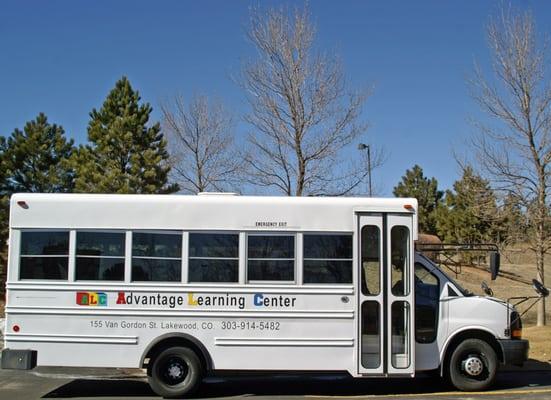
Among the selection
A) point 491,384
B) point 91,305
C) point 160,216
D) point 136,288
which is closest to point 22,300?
point 91,305

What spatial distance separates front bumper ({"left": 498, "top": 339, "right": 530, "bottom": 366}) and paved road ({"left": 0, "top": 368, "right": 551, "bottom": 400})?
1.48 ft

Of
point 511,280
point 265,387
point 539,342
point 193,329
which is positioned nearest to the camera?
point 193,329

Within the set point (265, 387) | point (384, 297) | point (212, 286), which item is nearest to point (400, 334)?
point (384, 297)

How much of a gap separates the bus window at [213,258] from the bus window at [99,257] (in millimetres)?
969

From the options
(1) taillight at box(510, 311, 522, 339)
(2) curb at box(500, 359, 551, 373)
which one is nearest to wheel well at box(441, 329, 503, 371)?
(1) taillight at box(510, 311, 522, 339)

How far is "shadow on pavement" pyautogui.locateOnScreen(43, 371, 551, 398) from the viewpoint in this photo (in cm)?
895

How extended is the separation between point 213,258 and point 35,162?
1753cm

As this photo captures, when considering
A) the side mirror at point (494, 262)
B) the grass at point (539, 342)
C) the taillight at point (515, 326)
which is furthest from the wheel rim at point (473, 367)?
the grass at point (539, 342)

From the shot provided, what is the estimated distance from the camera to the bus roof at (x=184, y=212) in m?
8.60

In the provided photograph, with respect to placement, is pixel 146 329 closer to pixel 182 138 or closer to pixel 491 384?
pixel 491 384

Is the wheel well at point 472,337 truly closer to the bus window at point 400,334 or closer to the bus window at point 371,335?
the bus window at point 400,334

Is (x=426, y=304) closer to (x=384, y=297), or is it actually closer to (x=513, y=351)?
(x=384, y=297)

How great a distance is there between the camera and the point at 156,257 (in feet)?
28.2

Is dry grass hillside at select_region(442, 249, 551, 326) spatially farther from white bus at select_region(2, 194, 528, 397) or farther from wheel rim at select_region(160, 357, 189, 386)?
wheel rim at select_region(160, 357, 189, 386)
